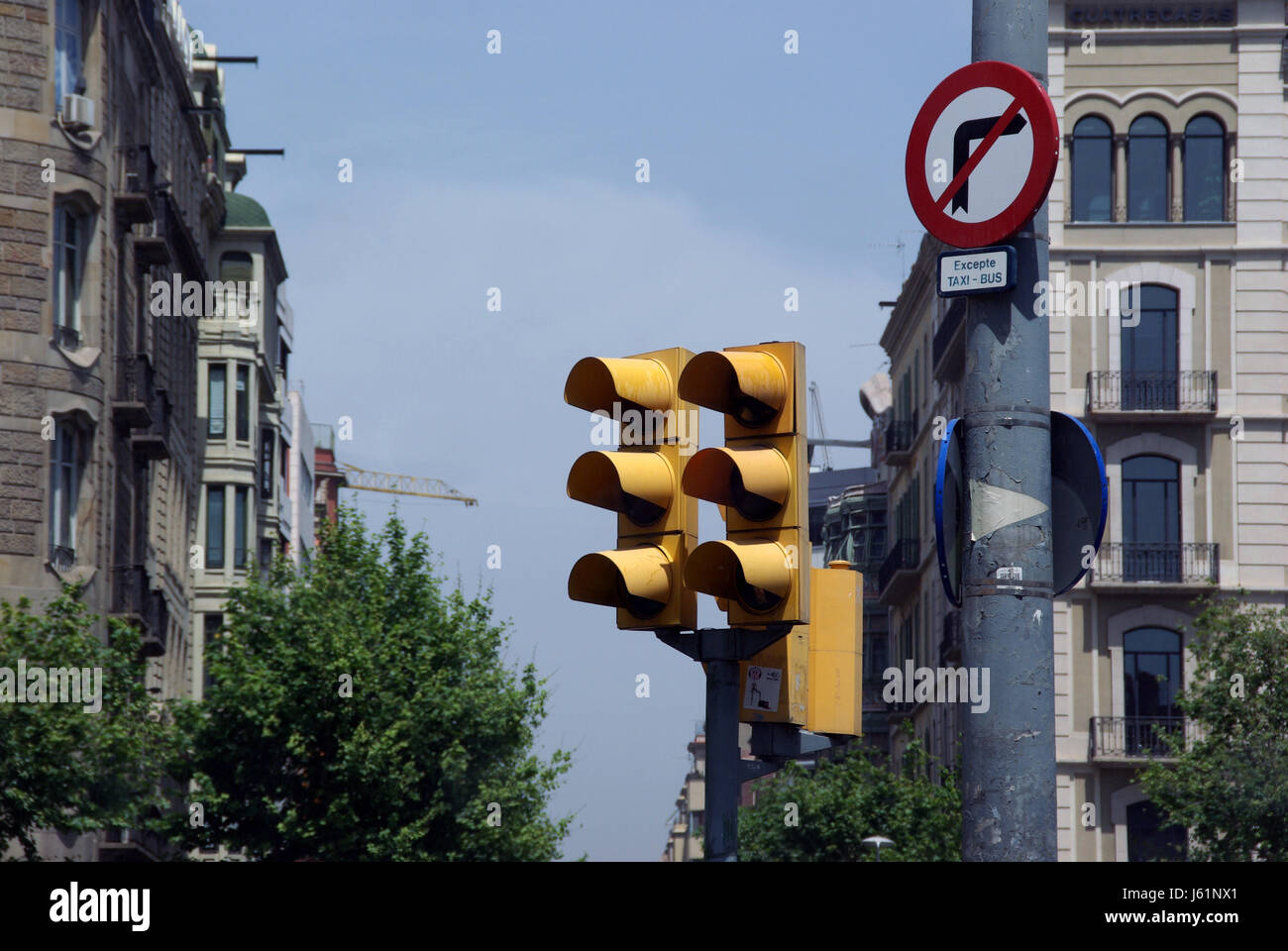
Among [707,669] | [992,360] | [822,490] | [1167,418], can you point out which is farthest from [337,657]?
[822,490]

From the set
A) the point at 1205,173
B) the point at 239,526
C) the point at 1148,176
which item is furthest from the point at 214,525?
the point at 1205,173

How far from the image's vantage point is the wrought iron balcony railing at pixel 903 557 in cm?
6372

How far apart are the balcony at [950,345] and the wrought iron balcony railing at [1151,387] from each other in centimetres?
514

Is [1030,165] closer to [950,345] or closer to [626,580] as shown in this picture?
[626,580]

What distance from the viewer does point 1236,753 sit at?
116 ft

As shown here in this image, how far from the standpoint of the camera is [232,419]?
59469 mm

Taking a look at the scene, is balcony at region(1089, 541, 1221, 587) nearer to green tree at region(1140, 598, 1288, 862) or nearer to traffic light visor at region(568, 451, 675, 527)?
green tree at region(1140, 598, 1288, 862)

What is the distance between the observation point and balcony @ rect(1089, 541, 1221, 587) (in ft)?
151

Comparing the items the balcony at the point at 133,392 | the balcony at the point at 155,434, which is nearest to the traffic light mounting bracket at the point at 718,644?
the balcony at the point at 133,392

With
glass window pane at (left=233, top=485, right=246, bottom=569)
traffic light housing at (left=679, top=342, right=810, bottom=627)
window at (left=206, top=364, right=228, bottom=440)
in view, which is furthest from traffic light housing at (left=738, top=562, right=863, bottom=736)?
window at (left=206, top=364, right=228, bottom=440)

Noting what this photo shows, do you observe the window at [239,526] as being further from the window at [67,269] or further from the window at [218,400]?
the window at [67,269]

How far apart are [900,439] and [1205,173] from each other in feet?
66.7
